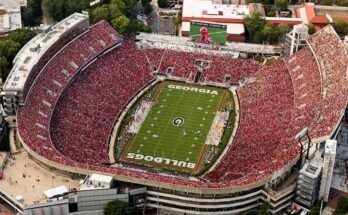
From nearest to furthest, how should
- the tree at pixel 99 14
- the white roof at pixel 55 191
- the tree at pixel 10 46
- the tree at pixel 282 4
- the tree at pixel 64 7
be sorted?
the white roof at pixel 55 191, the tree at pixel 10 46, the tree at pixel 99 14, the tree at pixel 64 7, the tree at pixel 282 4

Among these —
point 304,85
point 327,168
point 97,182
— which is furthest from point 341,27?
point 97,182

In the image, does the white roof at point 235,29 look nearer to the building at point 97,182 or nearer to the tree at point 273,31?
the tree at point 273,31

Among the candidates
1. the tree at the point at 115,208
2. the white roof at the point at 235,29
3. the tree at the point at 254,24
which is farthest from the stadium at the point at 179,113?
the tree at the point at 254,24

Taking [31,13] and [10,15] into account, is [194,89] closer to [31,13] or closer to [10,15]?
[31,13]

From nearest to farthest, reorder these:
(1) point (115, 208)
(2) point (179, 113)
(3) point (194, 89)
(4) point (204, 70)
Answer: (1) point (115, 208)
(2) point (179, 113)
(3) point (194, 89)
(4) point (204, 70)

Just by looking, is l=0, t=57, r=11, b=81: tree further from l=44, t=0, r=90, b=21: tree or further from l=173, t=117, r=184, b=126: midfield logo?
l=173, t=117, r=184, b=126: midfield logo

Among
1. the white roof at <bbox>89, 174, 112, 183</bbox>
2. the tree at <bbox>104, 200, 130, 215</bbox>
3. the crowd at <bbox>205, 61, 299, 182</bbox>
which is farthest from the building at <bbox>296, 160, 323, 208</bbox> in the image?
the white roof at <bbox>89, 174, 112, 183</bbox>

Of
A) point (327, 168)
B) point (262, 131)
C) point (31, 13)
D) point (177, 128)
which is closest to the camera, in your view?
point (327, 168)
